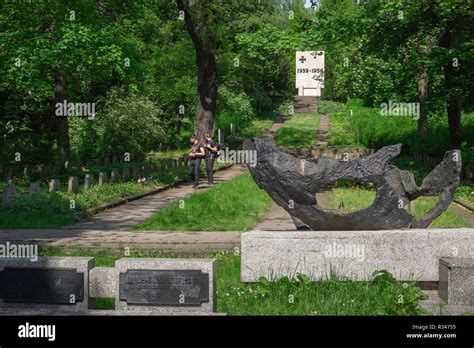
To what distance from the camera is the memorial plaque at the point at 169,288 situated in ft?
22.6

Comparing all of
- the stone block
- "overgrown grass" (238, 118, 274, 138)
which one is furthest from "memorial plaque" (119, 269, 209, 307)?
"overgrown grass" (238, 118, 274, 138)

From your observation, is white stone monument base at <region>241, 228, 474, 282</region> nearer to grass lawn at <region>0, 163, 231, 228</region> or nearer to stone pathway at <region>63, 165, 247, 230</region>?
stone pathway at <region>63, 165, 247, 230</region>

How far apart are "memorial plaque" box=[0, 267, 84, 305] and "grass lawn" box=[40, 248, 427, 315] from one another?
0.81 meters

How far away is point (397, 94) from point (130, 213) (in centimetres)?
1104

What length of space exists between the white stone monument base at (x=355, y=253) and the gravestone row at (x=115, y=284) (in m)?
1.77

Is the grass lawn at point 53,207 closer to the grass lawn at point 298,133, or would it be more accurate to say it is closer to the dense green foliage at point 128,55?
the dense green foliage at point 128,55

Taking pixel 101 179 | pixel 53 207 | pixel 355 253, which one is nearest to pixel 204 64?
pixel 101 179

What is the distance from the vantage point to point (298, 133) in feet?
156

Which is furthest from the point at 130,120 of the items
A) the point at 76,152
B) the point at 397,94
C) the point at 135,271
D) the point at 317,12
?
the point at 135,271

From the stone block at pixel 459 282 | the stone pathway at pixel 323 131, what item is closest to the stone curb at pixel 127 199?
the stone block at pixel 459 282

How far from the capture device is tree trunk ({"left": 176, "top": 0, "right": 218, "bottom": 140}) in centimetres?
2677

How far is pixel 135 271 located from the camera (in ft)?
23.1

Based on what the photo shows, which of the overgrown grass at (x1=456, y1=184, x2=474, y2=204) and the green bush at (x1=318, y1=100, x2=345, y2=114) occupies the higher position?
the green bush at (x1=318, y1=100, x2=345, y2=114)

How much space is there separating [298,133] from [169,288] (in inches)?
1622
